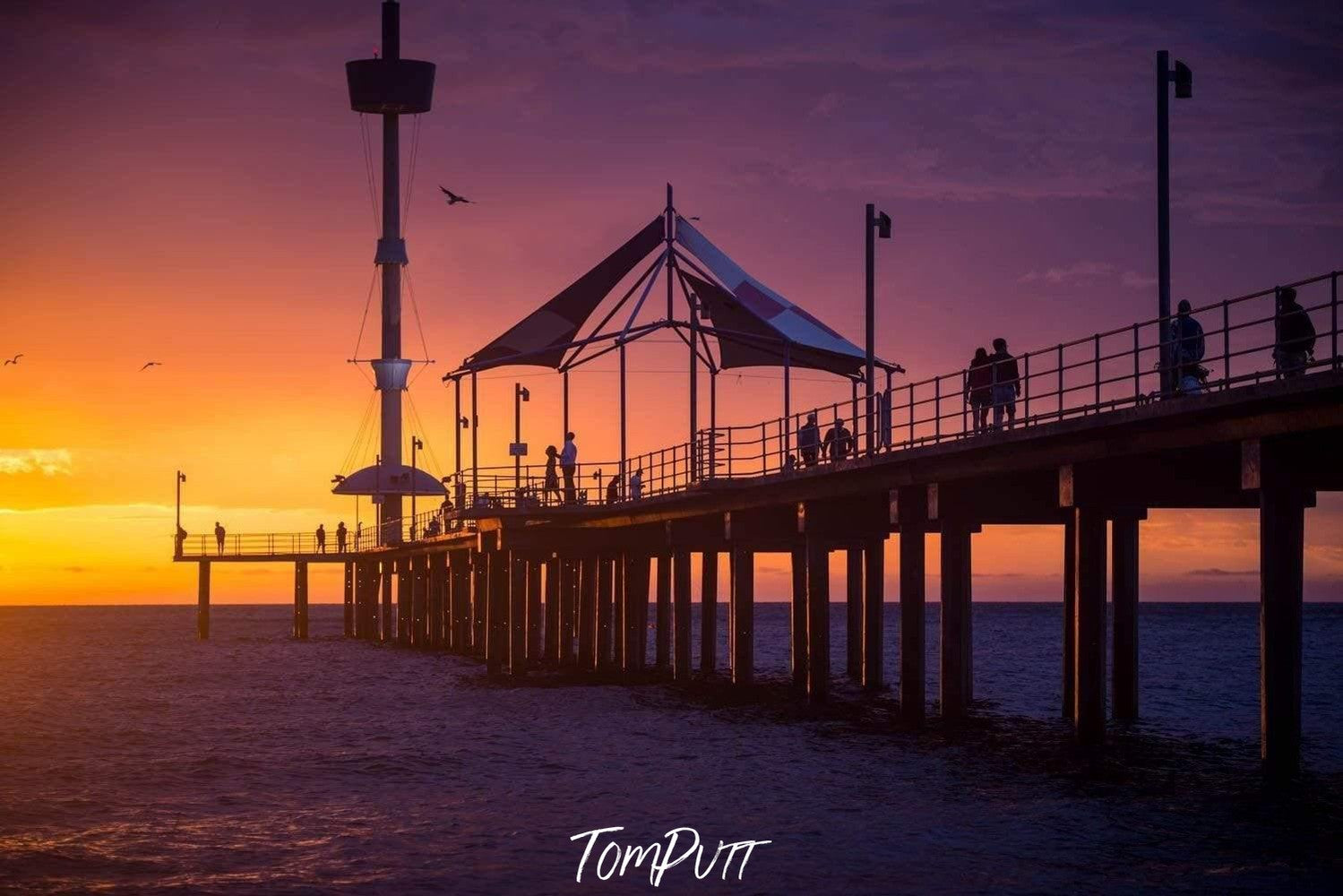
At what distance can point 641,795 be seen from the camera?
82.8ft

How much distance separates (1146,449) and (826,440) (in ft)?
37.2

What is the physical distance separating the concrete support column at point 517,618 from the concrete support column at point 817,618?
12.6 metres

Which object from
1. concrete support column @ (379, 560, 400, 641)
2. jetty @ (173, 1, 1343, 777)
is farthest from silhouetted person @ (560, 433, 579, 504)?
concrete support column @ (379, 560, 400, 641)

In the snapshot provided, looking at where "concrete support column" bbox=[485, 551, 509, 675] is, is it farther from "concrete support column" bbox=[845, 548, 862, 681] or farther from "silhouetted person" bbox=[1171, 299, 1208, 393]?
"silhouetted person" bbox=[1171, 299, 1208, 393]

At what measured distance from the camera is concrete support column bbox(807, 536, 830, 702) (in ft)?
117

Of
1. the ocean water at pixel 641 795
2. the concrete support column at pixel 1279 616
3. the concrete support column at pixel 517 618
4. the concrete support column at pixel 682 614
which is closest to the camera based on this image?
the ocean water at pixel 641 795

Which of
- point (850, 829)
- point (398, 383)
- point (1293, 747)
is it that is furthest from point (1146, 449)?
point (398, 383)

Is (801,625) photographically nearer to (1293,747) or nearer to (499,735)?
(499,735)

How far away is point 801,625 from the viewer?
37.1 m

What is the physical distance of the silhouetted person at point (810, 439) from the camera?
34.9 meters

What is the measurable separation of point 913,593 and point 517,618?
19649 mm

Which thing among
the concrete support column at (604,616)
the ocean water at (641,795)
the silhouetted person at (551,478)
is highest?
the silhouetted person at (551,478)

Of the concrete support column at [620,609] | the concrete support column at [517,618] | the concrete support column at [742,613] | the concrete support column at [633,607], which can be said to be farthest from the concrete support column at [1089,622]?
the concrete support column at [620,609]

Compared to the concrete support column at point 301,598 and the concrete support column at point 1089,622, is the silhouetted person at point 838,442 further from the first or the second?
the concrete support column at point 301,598
